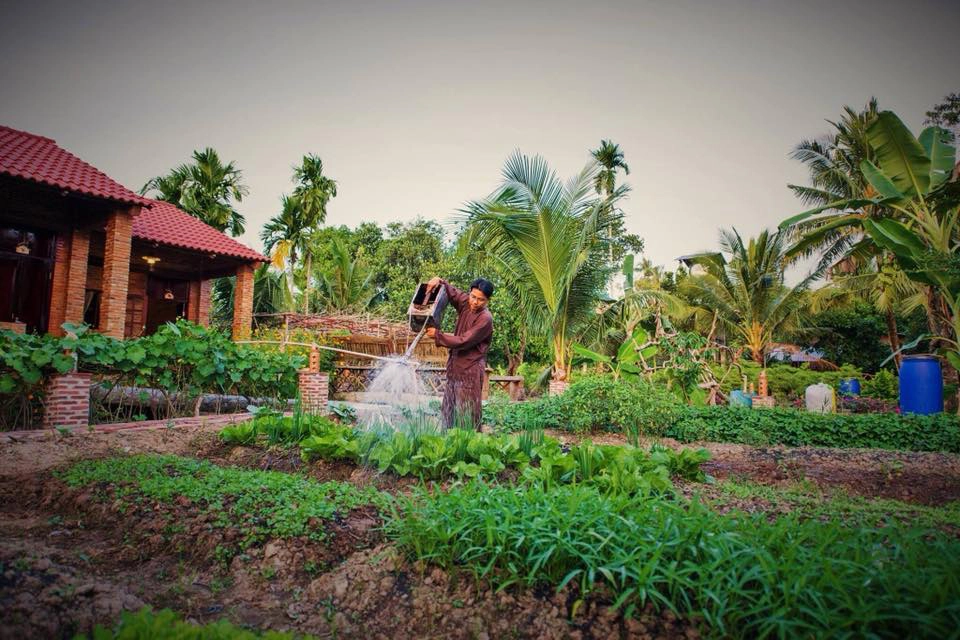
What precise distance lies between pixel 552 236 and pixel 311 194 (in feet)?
64.3

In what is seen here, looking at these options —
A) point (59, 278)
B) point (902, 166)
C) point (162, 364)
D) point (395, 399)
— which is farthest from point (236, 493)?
point (59, 278)

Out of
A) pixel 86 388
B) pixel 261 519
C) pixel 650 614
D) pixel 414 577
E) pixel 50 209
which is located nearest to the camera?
pixel 650 614

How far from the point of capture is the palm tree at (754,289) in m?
16.3

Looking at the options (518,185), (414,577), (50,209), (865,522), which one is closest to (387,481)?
(414,577)

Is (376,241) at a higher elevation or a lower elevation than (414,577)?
higher

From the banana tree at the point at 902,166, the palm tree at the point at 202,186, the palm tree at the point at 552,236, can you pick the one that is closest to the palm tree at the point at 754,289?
the banana tree at the point at 902,166

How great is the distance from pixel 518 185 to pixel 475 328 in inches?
198

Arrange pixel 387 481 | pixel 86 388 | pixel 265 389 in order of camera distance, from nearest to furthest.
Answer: pixel 387 481 < pixel 86 388 < pixel 265 389

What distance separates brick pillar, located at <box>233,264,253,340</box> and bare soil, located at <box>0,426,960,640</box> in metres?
10.2

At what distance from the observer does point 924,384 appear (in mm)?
9797

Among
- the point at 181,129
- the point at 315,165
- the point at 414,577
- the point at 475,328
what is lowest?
the point at 414,577

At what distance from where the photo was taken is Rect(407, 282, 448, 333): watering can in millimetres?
A: 5136

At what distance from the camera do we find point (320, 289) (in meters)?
27.5

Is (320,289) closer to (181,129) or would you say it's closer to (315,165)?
(315,165)
